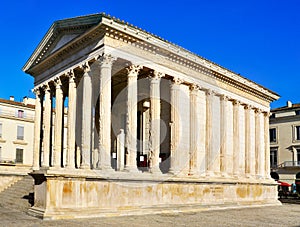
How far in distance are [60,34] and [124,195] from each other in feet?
33.1

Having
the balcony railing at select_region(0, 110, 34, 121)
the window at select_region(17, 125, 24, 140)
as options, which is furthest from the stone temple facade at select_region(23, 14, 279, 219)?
the window at select_region(17, 125, 24, 140)

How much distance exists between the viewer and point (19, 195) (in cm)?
1991

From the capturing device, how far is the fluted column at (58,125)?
846 inches

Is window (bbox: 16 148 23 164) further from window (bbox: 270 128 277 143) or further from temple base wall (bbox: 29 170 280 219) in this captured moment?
window (bbox: 270 128 277 143)

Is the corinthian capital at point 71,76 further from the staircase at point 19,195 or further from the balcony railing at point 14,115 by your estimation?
the balcony railing at point 14,115

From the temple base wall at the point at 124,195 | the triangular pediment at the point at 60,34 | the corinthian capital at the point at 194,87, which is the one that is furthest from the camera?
the corinthian capital at the point at 194,87

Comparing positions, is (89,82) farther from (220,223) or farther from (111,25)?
(220,223)

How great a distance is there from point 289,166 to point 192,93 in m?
30.4

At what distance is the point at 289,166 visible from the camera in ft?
157

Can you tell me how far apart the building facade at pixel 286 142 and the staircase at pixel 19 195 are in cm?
3557

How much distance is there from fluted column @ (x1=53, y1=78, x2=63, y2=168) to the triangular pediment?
2.09 m

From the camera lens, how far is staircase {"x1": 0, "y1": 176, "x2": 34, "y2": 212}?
1748 centimetres

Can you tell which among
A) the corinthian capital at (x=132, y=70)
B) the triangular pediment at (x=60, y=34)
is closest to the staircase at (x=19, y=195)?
the triangular pediment at (x=60, y=34)

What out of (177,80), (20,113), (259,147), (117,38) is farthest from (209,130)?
(20,113)
